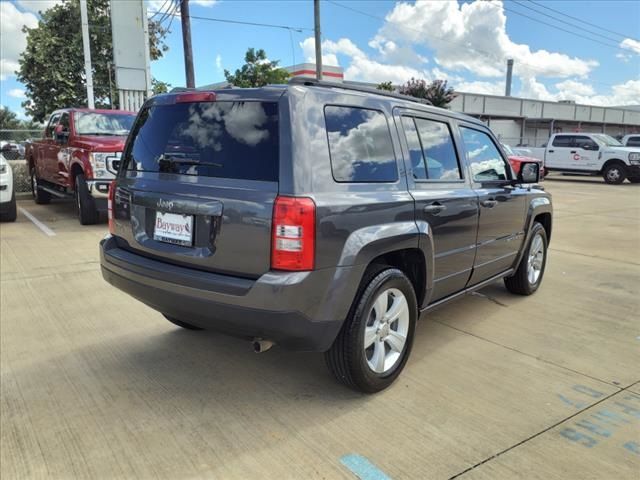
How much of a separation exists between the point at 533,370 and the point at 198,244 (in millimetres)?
2470

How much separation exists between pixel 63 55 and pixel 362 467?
2269 centimetres

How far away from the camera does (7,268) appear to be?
19.8 feet

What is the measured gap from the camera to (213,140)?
2.96 m

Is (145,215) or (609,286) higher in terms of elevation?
(145,215)

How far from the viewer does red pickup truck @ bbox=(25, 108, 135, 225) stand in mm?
8445

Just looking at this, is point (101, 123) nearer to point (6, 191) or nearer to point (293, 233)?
point (6, 191)

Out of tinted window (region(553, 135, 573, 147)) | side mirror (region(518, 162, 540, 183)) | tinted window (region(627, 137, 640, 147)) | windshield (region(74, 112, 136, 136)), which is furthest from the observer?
tinted window (region(627, 137, 640, 147))

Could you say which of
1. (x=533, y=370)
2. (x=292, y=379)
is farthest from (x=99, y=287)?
(x=533, y=370)

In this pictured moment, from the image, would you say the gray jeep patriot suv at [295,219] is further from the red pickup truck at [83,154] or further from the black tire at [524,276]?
the red pickup truck at [83,154]

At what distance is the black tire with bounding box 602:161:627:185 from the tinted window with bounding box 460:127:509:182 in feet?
59.4

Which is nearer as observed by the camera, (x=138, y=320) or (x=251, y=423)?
(x=251, y=423)

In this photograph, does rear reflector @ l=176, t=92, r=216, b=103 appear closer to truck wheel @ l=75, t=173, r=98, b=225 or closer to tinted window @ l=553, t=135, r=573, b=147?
truck wheel @ l=75, t=173, r=98, b=225

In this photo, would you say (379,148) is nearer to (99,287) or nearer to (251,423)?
(251,423)

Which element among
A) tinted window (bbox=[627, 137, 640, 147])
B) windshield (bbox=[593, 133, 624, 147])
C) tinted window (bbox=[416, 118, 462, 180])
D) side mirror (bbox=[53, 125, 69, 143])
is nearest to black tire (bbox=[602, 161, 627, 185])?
windshield (bbox=[593, 133, 624, 147])
